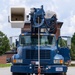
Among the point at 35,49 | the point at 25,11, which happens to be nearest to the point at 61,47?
the point at 35,49

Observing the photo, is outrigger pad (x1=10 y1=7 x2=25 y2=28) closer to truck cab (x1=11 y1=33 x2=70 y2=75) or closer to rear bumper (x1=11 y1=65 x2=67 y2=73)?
truck cab (x1=11 y1=33 x2=70 y2=75)

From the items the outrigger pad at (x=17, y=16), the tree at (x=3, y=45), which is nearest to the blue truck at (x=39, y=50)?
the outrigger pad at (x=17, y=16)

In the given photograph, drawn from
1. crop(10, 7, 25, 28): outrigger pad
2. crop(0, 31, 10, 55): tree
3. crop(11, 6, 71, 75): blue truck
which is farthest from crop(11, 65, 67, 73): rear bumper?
crop(0, 31, 10, 55): tree

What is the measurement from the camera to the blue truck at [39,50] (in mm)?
16156

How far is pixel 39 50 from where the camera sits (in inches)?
647

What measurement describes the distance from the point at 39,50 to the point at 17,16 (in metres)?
2.68

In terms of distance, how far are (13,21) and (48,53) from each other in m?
3.46

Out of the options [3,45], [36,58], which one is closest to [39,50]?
[36,58]

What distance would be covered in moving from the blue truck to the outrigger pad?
1.36 metres

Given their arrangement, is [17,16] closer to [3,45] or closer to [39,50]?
[39,50]

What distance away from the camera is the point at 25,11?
14203 mm

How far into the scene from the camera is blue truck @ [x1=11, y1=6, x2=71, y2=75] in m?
16.2

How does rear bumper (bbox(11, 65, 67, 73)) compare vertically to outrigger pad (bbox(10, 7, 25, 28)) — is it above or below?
below

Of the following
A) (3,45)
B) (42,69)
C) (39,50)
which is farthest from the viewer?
(3,45)
